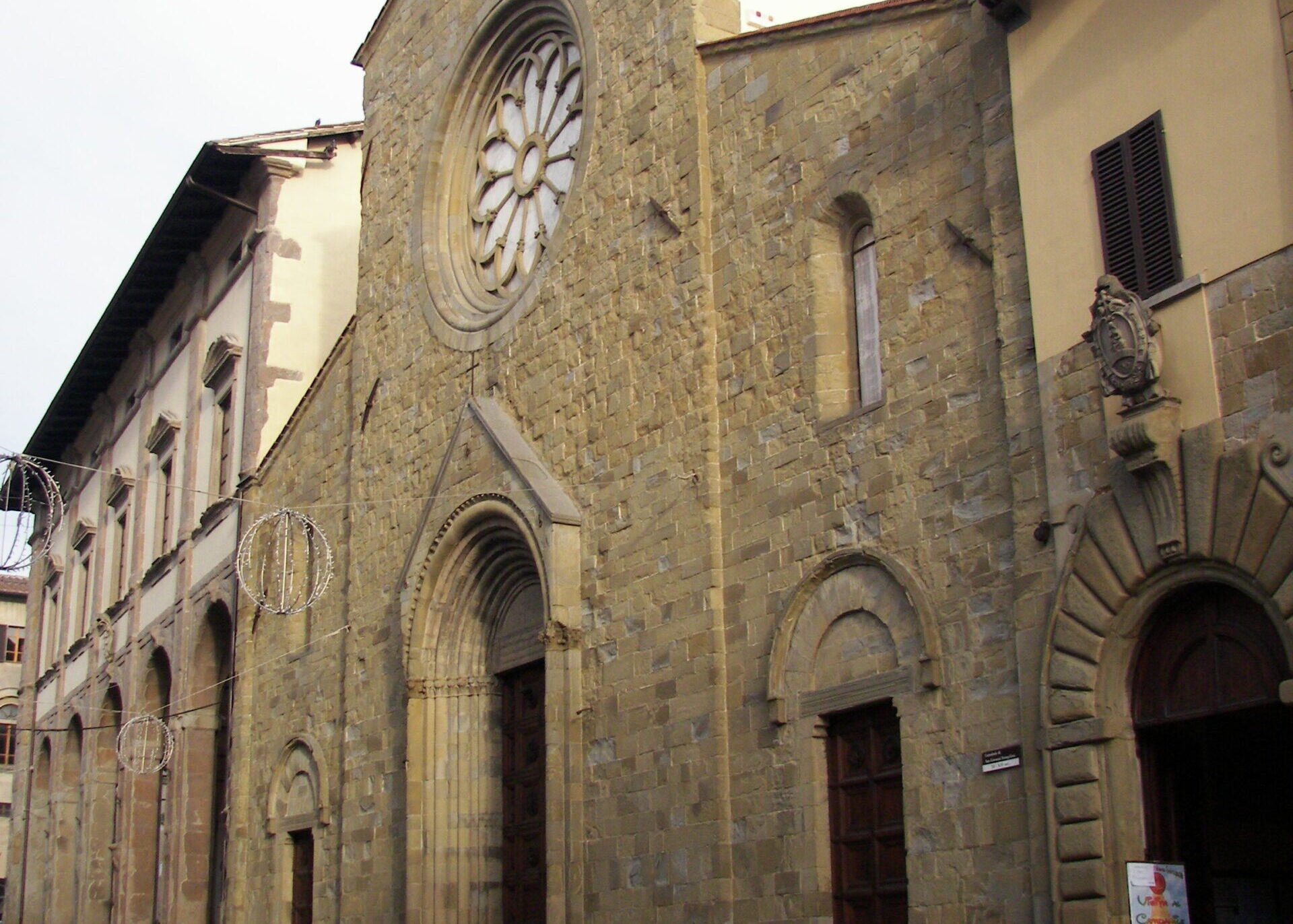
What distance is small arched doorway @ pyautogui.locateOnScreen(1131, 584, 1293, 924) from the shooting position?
29.7 feet

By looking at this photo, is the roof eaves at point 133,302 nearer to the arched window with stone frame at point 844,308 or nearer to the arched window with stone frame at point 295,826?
the arched window with stone frame at point 295,826

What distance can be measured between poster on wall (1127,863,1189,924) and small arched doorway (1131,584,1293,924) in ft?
0.75

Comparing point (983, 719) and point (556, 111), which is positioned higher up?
point (556, 111)

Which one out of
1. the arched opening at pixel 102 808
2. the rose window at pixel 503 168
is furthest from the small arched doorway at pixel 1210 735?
the arched opening at pixel 102 808

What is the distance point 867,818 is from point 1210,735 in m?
2.45

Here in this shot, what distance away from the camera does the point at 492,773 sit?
16.8 meters

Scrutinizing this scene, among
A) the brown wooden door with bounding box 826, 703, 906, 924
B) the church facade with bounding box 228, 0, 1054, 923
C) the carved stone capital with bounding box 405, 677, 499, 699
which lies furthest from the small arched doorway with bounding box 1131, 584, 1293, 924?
the carved stone capital with bounding box 405, 677, 499, 699

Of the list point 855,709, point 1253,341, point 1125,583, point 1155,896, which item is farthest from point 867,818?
point 1253,341

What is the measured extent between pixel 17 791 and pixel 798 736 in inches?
1107

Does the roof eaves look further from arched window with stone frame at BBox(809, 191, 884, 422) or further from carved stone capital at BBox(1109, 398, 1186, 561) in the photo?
carved stone capital at BBox(1109, 398, 1186, 561)

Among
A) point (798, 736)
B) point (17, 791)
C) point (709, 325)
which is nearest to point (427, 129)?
point (709, 325)

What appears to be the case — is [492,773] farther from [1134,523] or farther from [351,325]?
[1134,523]

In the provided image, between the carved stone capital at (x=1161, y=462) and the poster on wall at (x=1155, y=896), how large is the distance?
1717 millimetres

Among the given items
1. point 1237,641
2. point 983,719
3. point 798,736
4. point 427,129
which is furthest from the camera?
point 427,129
